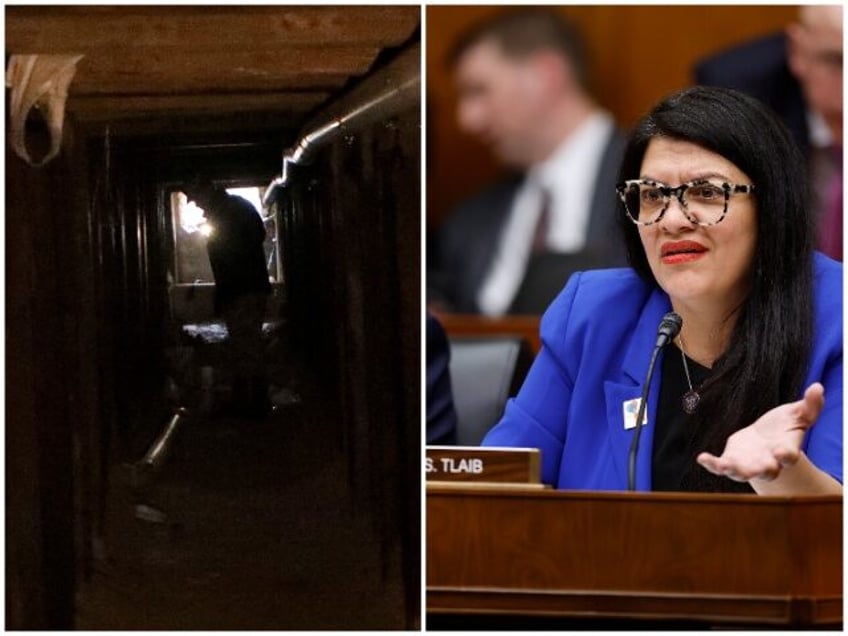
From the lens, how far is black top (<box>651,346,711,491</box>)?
212 cm

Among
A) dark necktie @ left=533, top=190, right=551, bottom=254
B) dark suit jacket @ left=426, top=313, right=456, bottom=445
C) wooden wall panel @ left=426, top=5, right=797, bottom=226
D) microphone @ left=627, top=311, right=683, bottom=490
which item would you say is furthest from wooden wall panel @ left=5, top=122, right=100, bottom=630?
dark necktie @ left=533, top=190, right=551, bottom=254

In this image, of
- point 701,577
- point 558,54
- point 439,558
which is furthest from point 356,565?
point 558,54

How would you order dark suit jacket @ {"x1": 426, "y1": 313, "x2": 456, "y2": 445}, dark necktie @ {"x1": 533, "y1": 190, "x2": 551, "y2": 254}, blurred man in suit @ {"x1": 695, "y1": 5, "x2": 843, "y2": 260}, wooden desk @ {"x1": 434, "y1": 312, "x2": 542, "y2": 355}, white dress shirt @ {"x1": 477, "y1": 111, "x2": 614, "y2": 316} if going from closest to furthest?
dark suit jacket @ {"x1": 426, "y1": 313, "x2": 456, "y2": 445}, blurred man in suit @ {"x1": 695, "y1": 5, "x2": 843, "y2": 260}, wooden desk @ {"x1": 434, "y1": 312, "x2": 542, "y2": 355}, white dress shirt @ {"x1": 477, "y1": 111, "x2": 614, "y2": 316}, dark necktie @ {"x1": 533, "y1": 190, "x2": 551, "y2": 254}

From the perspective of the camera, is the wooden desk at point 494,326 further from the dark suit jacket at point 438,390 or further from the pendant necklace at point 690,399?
the pendant necklace at point 690,399

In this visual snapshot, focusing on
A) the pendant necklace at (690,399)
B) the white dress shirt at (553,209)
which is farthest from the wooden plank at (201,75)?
the white dress shirt at (553,209)

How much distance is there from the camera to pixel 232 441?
7.15 ft

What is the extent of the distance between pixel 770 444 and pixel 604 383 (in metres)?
0.27

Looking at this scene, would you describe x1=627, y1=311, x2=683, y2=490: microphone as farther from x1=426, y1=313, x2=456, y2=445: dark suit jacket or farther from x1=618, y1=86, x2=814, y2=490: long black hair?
x1=426, y1=313, x2=456, y2=445: dark suit jacket

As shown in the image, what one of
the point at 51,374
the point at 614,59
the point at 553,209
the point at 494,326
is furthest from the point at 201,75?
the point at 614,59

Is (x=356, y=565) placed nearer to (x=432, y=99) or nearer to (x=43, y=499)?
(x=43, y=499)

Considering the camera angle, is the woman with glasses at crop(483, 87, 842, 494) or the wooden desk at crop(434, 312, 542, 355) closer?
the woman with glasses at crop(483, 87, 842, 494)

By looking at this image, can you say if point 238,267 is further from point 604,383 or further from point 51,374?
point 604,383

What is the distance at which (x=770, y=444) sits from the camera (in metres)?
2.04

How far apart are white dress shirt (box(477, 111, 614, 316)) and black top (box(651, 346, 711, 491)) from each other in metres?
1.09
